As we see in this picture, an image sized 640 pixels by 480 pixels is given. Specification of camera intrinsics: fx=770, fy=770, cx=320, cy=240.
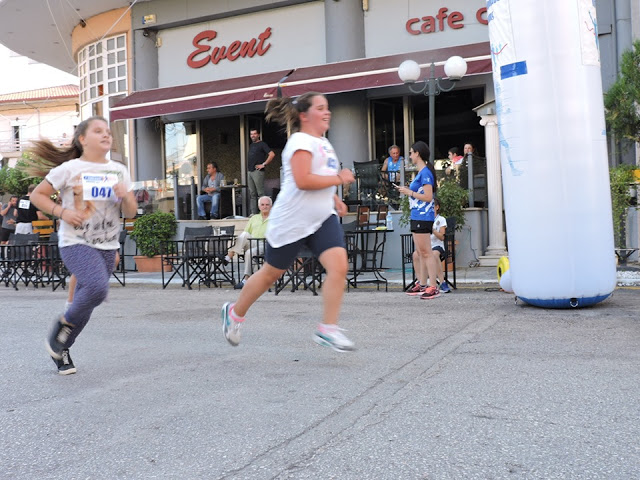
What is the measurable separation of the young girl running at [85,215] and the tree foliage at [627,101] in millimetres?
7658

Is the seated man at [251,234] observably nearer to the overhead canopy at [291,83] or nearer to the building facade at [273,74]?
the building facade at [273,74]

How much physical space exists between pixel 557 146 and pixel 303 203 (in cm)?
327

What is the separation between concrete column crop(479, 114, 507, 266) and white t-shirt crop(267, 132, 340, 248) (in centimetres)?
949

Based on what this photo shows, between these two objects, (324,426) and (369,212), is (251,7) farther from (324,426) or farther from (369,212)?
(324,426)

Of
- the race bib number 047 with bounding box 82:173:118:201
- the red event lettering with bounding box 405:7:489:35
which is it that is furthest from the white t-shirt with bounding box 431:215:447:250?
the red event lettering with bounding box 405:7:489:35

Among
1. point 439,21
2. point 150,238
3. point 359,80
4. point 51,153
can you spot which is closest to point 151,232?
point 150,238

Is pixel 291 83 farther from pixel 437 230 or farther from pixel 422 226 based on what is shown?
pixel 422 226

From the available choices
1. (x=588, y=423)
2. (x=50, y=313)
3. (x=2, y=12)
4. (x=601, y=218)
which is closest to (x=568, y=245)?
(x=601, y=218)

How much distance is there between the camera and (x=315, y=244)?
16.3 feet

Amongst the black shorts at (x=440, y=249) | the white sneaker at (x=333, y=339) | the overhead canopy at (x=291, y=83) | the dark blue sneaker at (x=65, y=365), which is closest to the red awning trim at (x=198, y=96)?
the overhead canopy at (x=291, y=83)

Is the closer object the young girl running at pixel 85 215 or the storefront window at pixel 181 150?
the young girl running at pixel 85 215

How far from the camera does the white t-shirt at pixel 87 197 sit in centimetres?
486

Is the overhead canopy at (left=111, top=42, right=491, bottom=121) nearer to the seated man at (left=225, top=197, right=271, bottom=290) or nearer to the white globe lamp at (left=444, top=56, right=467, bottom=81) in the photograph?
the white globe lamp at (left=444, top=56, right=467, bottom=81)

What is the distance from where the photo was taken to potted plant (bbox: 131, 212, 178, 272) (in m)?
16.0
